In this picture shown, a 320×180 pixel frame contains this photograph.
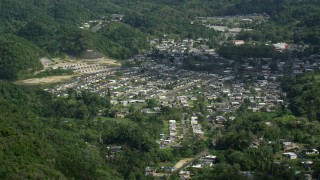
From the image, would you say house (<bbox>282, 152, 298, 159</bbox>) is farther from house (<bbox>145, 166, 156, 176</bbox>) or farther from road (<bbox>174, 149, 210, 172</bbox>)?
house (<bbox>145, 166, 156, 176</bbox>)

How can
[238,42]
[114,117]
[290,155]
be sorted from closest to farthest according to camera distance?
[290,155], [114,117], [238,42]

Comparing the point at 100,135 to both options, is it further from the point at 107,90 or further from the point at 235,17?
the point at 235,17

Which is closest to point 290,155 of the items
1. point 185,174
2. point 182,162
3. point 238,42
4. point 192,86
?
point 182,162

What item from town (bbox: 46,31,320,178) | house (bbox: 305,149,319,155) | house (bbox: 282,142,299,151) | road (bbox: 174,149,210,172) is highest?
town (bbox: 46,31,320,178)

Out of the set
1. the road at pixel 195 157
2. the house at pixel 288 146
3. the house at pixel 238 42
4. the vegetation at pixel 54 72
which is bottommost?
the road at pixel 195 157

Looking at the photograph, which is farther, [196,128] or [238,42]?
[238,42]

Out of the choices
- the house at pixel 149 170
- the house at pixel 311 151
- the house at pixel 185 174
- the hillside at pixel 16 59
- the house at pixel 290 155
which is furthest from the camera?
the hillside at pixel 16 59

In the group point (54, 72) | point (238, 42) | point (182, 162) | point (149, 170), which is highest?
point (238, 42)

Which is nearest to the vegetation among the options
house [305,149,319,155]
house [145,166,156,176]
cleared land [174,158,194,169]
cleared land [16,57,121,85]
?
cleared land [16,57,121,85]

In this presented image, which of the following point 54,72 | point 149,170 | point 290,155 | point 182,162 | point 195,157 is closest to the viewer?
point 149,170

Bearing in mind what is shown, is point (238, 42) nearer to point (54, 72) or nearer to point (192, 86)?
point (192, 86)

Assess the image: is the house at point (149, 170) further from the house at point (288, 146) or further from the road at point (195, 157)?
the house at point (288, 146)

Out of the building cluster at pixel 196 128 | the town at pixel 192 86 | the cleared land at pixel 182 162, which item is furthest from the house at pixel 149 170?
the building cluster at pixel 196 128
